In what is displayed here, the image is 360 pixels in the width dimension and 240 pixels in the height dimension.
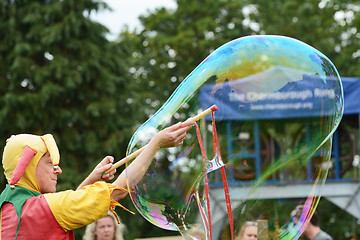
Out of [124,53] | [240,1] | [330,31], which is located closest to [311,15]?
[330,31]

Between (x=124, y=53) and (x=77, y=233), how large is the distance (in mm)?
4864

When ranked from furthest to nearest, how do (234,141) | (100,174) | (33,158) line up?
(234,141) < (100,174) < (33,158)

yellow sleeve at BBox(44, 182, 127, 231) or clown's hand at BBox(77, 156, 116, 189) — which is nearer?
yellow sleeve at BBox(44, 182, 127, 231)

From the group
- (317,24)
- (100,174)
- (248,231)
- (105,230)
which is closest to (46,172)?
(100,174)

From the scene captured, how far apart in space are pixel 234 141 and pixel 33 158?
2.08 metres

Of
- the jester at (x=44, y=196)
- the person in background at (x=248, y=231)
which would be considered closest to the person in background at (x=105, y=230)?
the person in background at (x=248, y=231)

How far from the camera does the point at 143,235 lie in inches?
658

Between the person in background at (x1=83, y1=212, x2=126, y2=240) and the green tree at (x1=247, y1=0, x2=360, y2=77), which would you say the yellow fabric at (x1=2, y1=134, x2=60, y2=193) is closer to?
the person in background at (x1=83, y1=212, x2=126, y2=240)

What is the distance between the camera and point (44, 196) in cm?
295

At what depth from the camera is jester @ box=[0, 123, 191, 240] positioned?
2889mm

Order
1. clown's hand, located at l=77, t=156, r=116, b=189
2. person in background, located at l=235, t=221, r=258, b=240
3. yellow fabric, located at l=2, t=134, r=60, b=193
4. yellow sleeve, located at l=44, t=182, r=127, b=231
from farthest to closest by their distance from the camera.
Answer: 1. person in background, located at l=235, t=221, r=258, b=240
2. clown's hand, located at l=77, t=156, r=116, b=189
3. yellow fabric, located at l=2, t=134, r=60, b=193
4. yellow sleeve, located at l=44, t=182, r=127, b=231

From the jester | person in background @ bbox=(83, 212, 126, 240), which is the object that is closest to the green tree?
person in background @ bbox=(83, 212, 126, 240)

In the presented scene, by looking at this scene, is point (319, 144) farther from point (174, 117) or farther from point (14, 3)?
point (14, 3)

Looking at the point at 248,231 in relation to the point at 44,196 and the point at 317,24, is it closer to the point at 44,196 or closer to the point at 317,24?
the point at 44,196
